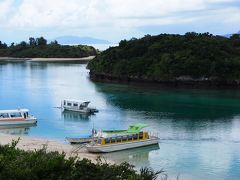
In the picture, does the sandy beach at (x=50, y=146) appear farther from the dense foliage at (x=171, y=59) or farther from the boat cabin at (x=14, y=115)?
the dense foliage at (x=171, y=59)

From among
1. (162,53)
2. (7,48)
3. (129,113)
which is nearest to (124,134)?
(129,113)

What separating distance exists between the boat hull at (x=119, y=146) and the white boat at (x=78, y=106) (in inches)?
524

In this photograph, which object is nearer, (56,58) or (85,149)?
(85,149)

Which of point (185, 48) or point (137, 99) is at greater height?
point (185, 48)

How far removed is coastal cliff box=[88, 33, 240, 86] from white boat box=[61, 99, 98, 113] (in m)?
24.1

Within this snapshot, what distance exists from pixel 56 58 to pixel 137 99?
92.0 metres

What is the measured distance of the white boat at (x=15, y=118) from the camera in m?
36.4

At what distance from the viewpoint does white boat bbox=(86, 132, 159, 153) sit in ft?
92.2

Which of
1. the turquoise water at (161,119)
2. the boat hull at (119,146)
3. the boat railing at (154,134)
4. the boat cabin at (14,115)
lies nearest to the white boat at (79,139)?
the boat hull at (119,146)

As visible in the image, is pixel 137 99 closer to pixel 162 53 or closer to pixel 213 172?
pixel 162 53

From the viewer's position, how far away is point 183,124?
36938mm

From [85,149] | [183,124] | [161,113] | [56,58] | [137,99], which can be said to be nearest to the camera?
[85,149]

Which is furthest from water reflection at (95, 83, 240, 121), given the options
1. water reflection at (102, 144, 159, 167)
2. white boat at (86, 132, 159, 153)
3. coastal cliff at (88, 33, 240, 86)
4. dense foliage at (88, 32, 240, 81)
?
water reflection at (102, 144, 159, 167)

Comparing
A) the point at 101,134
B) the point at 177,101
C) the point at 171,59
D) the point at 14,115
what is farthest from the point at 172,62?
the point at 101,134
